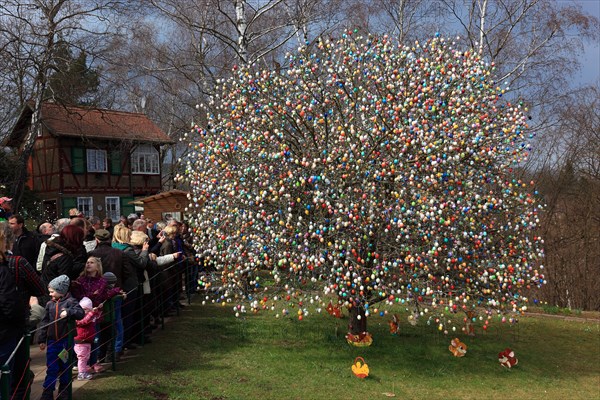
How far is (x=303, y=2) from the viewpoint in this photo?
18.5 metres

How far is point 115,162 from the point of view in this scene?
35438 millimetres

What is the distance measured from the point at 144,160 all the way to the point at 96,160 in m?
3.35

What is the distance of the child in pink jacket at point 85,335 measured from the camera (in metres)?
6.95

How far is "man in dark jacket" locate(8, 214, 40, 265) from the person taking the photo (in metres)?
8.45

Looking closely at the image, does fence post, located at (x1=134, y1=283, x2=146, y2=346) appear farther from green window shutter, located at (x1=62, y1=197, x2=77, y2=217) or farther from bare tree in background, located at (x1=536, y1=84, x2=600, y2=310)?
green window shutter, located at (x1=62, y1=197, x2=77, y2=217)

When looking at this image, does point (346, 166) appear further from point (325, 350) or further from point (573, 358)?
point (573, 358)

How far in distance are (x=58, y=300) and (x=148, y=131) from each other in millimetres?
30451

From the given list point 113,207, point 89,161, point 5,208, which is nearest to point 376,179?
point 5,208

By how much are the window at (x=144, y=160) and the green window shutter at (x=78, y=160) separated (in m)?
3.29

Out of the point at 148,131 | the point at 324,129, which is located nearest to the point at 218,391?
the point at 324,129

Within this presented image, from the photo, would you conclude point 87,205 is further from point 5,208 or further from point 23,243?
point 23,243

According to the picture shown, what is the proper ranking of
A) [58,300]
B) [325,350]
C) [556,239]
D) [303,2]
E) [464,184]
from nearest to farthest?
1. [58,300]
2. [464,184]
3. [325,350]
4. [303,2]
5. [556,239]

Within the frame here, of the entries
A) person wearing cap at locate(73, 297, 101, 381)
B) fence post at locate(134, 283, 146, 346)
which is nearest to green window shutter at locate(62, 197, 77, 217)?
fence post at locate(134, 283, 146, 346)

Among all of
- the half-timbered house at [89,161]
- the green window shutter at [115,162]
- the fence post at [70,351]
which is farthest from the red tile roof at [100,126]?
the fence post at [70,351]
